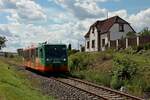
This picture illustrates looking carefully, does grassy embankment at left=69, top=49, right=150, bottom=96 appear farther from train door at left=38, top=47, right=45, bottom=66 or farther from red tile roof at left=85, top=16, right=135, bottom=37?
red tile roof at left=85, top=16, right=135, bottom=37

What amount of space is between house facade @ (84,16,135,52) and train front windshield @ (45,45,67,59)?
34.7 m

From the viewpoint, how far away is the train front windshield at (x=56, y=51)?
37.9m

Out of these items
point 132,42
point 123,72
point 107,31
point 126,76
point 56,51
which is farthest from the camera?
point 107,31

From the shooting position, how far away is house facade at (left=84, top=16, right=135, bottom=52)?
246 ft

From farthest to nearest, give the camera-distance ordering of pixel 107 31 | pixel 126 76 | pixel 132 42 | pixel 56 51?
pixel 107 31
pixel 132 42
pixel 56 51
pixel 126 76

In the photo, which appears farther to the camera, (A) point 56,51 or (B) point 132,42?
(B) point 132,42

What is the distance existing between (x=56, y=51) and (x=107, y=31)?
122ft

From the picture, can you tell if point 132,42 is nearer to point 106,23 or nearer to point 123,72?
point 123,72

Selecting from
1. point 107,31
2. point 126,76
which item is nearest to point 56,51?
point 126,76

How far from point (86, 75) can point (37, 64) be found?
6948 millimetres

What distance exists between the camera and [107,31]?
244 feet

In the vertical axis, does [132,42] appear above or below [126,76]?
above

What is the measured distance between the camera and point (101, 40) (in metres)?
75.9

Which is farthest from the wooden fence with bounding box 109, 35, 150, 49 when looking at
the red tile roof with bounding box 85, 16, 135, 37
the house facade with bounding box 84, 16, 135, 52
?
the red tile roof with bounding box 85, 16, 135, 37
